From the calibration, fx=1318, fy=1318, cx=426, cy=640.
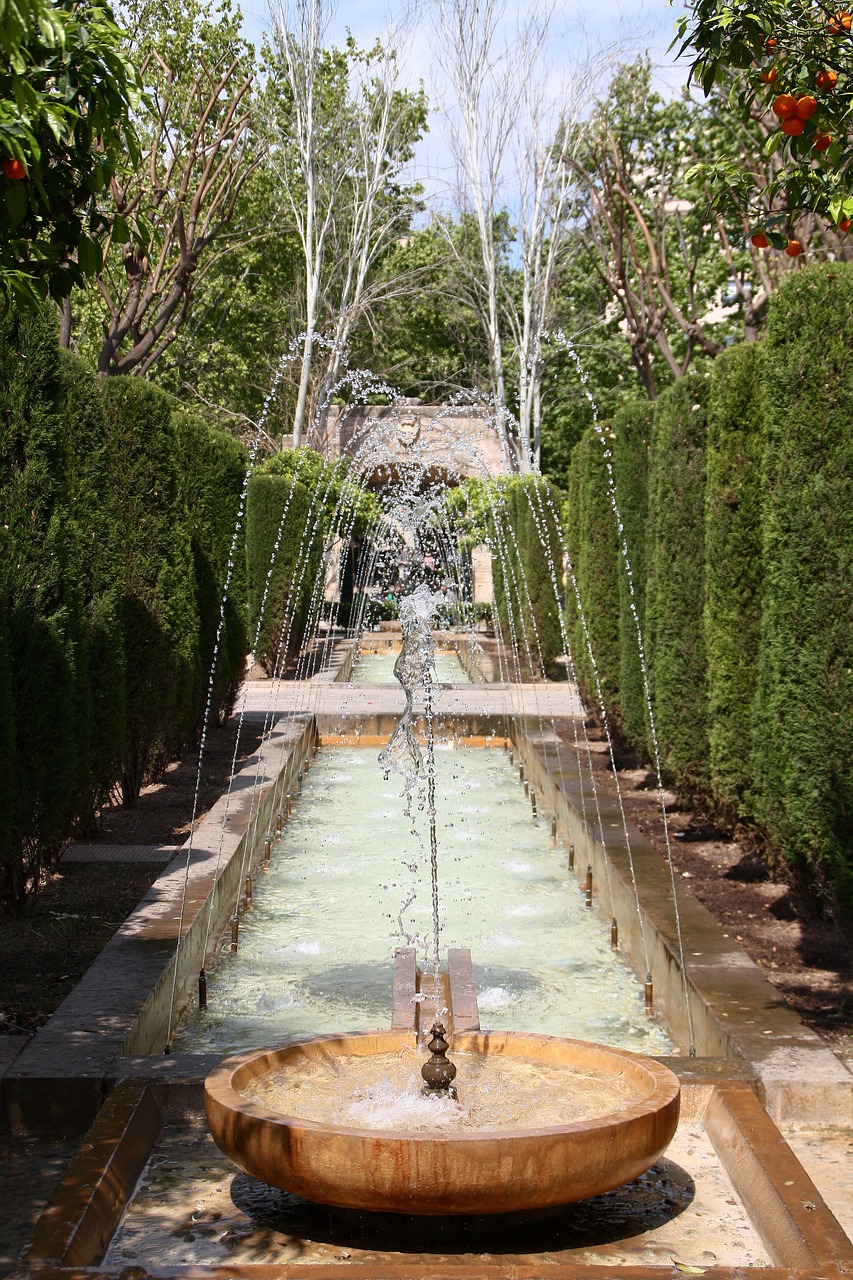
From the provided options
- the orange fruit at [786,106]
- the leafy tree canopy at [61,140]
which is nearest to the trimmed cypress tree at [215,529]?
the leafy tree canopy at [61,140]

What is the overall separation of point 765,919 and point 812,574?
5.12 ft

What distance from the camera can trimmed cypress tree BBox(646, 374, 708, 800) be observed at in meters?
7.87

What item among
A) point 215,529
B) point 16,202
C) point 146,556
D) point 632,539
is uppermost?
point 215,529

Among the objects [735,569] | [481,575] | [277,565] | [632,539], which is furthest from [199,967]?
[481,575]

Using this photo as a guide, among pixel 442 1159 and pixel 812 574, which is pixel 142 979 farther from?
pixel 812 574

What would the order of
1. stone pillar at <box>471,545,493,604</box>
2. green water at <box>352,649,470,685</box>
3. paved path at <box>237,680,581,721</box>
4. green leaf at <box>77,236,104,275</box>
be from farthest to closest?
stone pillar at <box>471,545,493,604</box>, green water at <box>352,649,470,685</box>, paved path at <box>237,680,581,721</box>, green leaf at <box>77,236,104,275</box>

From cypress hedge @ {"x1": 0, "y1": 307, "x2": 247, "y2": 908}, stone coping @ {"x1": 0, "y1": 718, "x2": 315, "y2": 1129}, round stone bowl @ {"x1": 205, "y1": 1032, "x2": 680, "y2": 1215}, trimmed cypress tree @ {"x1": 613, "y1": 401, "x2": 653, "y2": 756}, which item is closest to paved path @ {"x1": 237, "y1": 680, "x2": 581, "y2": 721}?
trimmed cypress tree @ {"x1": 613, "y1": 401, "x2": 653, "y2": 756}

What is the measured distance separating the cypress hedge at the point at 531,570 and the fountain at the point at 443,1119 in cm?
1251

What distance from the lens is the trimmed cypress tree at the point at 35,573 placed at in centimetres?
587

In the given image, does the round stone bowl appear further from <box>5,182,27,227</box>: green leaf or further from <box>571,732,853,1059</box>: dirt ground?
<box>5,182,27,227</box>: green leaf

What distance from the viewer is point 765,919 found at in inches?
229

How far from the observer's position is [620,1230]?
2955 millimetres

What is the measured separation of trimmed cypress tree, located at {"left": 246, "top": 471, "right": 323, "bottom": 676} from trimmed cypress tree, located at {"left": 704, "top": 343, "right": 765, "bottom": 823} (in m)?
9.28

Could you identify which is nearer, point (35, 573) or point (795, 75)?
point (795, 75)
